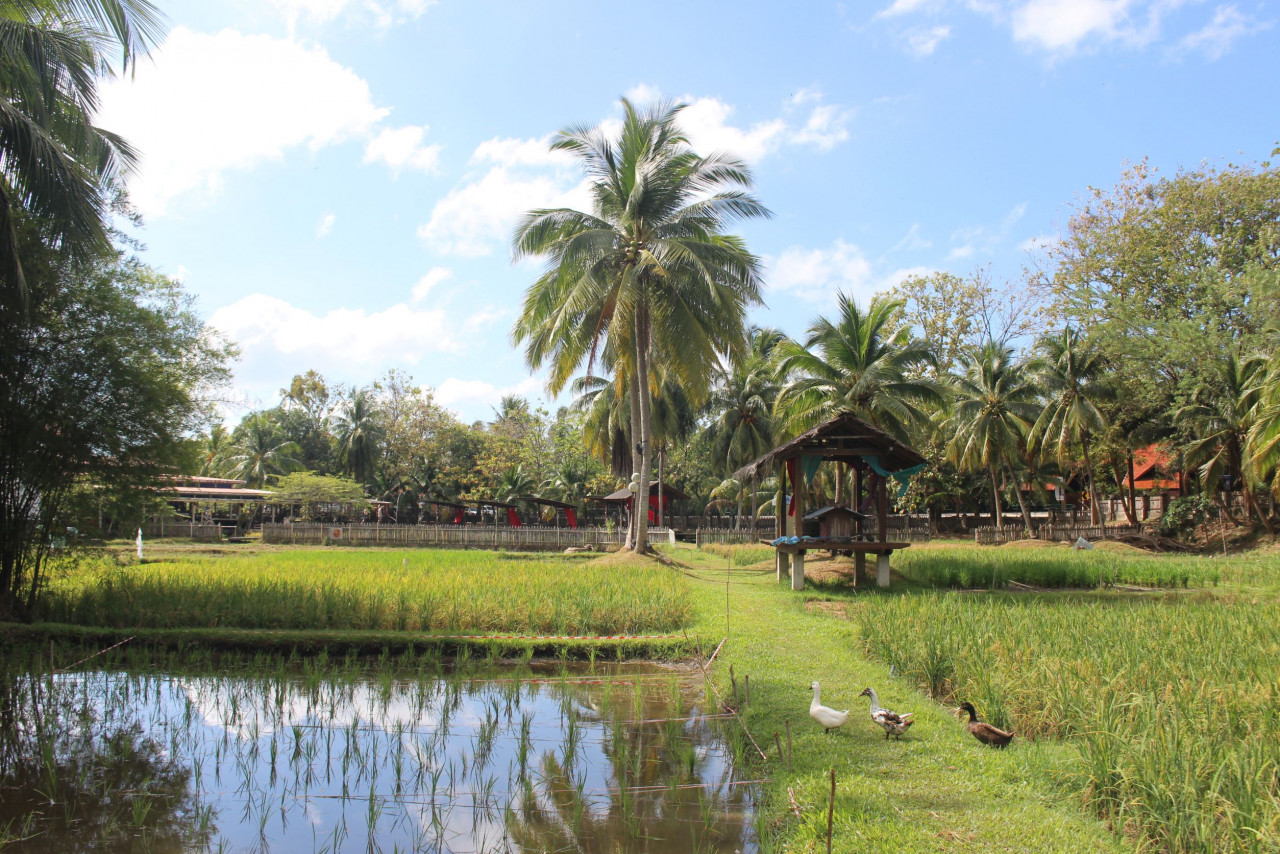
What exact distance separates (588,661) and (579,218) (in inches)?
488

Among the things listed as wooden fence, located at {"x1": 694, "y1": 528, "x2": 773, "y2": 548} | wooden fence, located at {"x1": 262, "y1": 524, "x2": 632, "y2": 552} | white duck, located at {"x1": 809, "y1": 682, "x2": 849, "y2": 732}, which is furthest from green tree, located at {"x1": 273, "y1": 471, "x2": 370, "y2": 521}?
white duck, located at {"x1": 809, "y1": 682, "x2": 849, "y2": 732}

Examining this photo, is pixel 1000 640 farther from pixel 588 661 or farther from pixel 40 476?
pixel 40 476

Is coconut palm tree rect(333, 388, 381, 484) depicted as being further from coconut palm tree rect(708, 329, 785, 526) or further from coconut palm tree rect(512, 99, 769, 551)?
coconut palm tree rect(512, 99, 769, 551)

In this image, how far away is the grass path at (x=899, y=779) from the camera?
13.5ft

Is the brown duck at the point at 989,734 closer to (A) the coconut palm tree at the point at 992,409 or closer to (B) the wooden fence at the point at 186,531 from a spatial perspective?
(A) the coconut palm tree at the point at 992,409

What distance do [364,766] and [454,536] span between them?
23.7 meters

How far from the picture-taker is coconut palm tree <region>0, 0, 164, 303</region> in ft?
27.8

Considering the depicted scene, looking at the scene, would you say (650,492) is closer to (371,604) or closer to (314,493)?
(314,493)

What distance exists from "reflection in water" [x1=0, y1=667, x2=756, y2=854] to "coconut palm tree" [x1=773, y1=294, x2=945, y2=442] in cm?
1505

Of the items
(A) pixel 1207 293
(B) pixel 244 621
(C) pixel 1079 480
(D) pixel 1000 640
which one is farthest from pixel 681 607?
(C) pixel 1079 480

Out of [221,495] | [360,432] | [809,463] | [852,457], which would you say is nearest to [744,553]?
[852,457]

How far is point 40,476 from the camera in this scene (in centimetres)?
1079

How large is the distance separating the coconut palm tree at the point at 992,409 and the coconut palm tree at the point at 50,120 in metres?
28.0

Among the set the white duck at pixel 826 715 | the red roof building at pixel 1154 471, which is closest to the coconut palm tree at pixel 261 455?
the red roof building at pixel 1154 471
